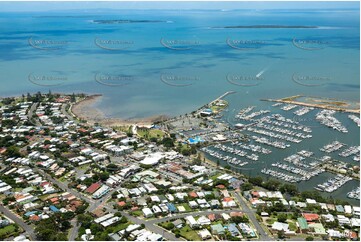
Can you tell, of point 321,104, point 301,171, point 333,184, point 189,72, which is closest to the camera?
point 333,184

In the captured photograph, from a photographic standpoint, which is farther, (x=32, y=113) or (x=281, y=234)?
(x=32, y=113)

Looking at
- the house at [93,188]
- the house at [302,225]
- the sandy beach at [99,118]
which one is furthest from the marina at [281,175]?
the sandy beach at [99,118]

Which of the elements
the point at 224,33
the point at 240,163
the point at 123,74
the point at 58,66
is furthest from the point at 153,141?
the point at 224,33

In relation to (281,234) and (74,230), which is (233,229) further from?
(74,230)

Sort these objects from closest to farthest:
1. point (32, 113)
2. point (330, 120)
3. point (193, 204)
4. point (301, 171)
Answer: point (193, 204) < point (301, 171) < point (330, 120) < point (32, 113)

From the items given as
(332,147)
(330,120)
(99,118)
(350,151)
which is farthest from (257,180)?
(99,118)

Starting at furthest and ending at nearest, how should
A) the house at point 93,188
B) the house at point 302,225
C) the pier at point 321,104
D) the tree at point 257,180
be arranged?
the pier at point 321,104 < the tree at point 257,180 < the house at point 93,188 < the house at point 302,225

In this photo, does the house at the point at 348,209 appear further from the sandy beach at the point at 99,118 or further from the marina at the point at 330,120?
the sandy beach at the point at 99,118
